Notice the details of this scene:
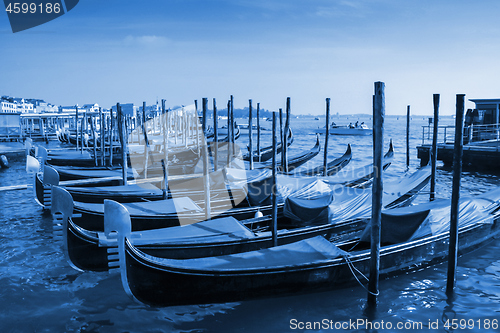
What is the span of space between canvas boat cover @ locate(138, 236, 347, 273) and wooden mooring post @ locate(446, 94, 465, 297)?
1.58 meters

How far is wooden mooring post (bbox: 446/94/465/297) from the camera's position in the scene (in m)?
5.39

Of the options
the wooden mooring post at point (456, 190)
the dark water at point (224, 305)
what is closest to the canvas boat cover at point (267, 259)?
the dark water at point (224, 305)

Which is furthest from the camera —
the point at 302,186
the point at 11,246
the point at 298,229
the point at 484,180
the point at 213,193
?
the point at 484,180

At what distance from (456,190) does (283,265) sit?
265 cm

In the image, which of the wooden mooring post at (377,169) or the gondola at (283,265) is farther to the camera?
the gondola at (283,265)

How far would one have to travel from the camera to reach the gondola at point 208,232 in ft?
20.2

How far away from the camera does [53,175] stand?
8.02 meters

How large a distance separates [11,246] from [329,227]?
258 inches

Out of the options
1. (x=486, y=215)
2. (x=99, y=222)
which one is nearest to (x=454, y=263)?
(x=486, y=215)

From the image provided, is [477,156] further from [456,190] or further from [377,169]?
[377,169]

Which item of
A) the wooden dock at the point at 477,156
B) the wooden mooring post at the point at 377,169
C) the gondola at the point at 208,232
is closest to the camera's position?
the wooden mooring post at the point at 377,169

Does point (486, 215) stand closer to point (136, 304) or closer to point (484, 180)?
point (136, 304)

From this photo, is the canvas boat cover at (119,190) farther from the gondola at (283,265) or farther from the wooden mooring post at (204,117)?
the gondola at (283,265)

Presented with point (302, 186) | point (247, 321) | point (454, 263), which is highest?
point (302, 186)
